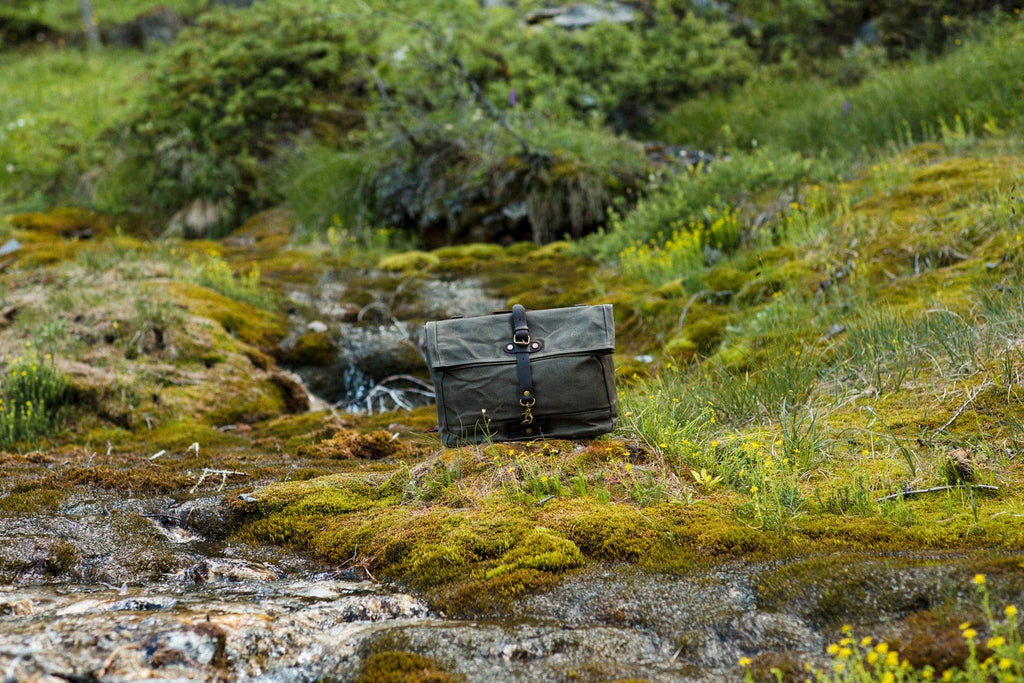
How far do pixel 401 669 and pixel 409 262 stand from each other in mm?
7232

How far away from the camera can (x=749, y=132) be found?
1084 cm

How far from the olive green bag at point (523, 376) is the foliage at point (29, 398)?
295 centimetres

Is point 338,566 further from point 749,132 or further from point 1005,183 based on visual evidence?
point 749,132

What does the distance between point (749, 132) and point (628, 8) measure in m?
5.01

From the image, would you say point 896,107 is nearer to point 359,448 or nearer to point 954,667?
point 359,448

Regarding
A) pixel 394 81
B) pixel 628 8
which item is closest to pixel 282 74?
pixel 394 81

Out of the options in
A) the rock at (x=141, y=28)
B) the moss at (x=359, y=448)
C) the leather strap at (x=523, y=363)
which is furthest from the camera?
the rock at (x=141, y=28)

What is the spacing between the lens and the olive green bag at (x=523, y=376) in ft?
12.1

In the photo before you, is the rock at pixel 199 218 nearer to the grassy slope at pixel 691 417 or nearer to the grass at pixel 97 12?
the grassy slope at pixel 691 417

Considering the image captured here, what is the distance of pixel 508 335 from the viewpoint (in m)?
3.77

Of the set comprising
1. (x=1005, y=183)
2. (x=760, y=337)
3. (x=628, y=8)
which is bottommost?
(x=760, y=337)

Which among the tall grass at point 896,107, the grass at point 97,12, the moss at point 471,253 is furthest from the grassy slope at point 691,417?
the grass at point 97,12

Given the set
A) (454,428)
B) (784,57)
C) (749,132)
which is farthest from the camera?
(784,57)

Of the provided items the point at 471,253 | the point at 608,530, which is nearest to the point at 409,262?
the point at 471,253
